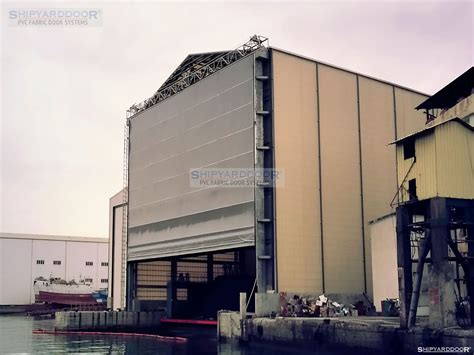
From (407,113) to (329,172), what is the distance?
418 inches

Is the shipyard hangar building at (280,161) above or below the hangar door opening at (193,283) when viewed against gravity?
above

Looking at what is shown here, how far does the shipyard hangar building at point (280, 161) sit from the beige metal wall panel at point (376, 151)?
3.5 inches

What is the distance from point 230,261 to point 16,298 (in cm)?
5499

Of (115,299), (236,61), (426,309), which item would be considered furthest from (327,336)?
(115,299)

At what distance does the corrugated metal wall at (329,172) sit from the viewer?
42594 millimetres

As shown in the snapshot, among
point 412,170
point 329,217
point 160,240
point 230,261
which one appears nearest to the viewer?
point 412,170

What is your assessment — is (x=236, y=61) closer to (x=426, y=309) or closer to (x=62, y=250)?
(x=426, y=309)

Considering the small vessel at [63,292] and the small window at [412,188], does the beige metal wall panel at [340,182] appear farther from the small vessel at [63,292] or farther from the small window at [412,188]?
the small vessel at [63,292]

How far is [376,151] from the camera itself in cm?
4800

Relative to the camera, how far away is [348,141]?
4650 cm

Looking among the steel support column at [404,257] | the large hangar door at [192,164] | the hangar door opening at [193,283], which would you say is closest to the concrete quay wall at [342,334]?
the steel support column at [404,257]

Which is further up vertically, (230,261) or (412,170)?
(412,170)

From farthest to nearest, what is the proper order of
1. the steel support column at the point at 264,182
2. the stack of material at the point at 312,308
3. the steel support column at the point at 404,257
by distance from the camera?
1. the steel support column at the point at 264,182
2. the stack of material at the point at 312,308
3. the steel support column at the point at 404,257

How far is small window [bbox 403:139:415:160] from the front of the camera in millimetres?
31641
